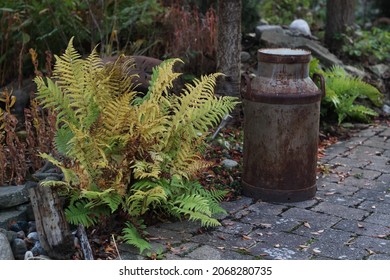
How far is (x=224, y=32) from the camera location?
7.32 meters

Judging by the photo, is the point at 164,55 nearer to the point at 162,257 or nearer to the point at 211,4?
the point at 211,4

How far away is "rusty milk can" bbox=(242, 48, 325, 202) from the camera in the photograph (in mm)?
5570

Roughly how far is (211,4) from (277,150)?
4.10 m

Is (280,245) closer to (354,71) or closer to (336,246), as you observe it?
(336,246)

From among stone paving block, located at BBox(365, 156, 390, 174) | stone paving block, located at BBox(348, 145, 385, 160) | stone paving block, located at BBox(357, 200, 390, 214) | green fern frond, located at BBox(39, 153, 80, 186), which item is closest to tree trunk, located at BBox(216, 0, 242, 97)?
stone paving block, located at BBox(348, 145, 385, 160)

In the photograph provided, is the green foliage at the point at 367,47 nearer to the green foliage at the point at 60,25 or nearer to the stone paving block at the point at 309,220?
the green foliage at the point at 60,25

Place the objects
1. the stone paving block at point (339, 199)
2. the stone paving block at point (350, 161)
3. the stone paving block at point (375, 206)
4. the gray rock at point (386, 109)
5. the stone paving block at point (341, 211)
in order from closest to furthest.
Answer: the stone paving block at point (341, 211)
the stone paving block at point (375, 206)
the stone paving block at point (339, 199)
the stone paving block at point (350, 161)
the gray rock at point (386, 109)

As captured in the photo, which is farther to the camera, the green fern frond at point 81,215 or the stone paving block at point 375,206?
the stone paving block at point 375,206

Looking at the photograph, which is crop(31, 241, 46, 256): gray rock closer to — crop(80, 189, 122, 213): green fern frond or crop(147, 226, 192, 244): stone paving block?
crop(80, 189, 122, 213): green fern frond

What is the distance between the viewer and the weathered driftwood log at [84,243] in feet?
15.1

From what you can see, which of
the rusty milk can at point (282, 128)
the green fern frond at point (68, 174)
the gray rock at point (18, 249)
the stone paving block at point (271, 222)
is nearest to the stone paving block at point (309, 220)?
the stone paving block at point (271, 222)

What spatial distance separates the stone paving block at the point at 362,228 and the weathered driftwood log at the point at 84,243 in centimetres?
187

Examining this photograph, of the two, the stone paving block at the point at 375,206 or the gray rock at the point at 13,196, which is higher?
the gray rock at the point at 13,196

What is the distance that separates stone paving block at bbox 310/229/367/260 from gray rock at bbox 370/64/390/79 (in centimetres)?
496
